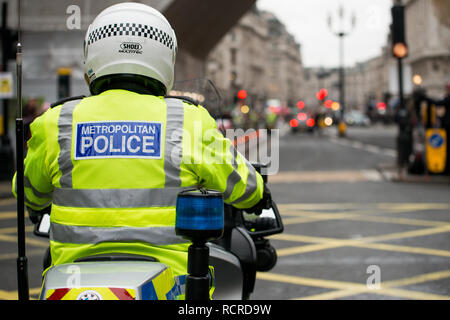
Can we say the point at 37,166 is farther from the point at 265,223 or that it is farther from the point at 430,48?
the point at 430,48

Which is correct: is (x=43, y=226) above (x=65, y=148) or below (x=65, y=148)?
below

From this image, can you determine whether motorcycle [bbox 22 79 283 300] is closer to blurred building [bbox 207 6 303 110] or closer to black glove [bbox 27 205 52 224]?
black glove [bbox 27 205 52 224]

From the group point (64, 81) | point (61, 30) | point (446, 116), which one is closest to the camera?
point (446, 116)

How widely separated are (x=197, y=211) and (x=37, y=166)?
736 millimetres

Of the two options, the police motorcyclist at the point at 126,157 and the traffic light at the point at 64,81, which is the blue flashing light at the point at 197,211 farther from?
the traffic light at the point at 64,81

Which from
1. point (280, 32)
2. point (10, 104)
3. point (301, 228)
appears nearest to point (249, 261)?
point (301, 228)

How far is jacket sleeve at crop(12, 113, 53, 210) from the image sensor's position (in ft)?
7.56

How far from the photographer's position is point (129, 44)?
2387mm

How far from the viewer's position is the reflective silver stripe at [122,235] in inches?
84.7

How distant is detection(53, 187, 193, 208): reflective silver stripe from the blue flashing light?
337 millimetres

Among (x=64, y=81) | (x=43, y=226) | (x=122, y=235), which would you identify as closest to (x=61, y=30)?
(x=64, y=81)

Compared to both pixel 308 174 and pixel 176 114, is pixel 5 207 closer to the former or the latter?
pixel 308 174

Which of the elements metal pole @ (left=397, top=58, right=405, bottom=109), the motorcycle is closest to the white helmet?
the motorcycle

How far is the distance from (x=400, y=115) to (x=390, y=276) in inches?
404
